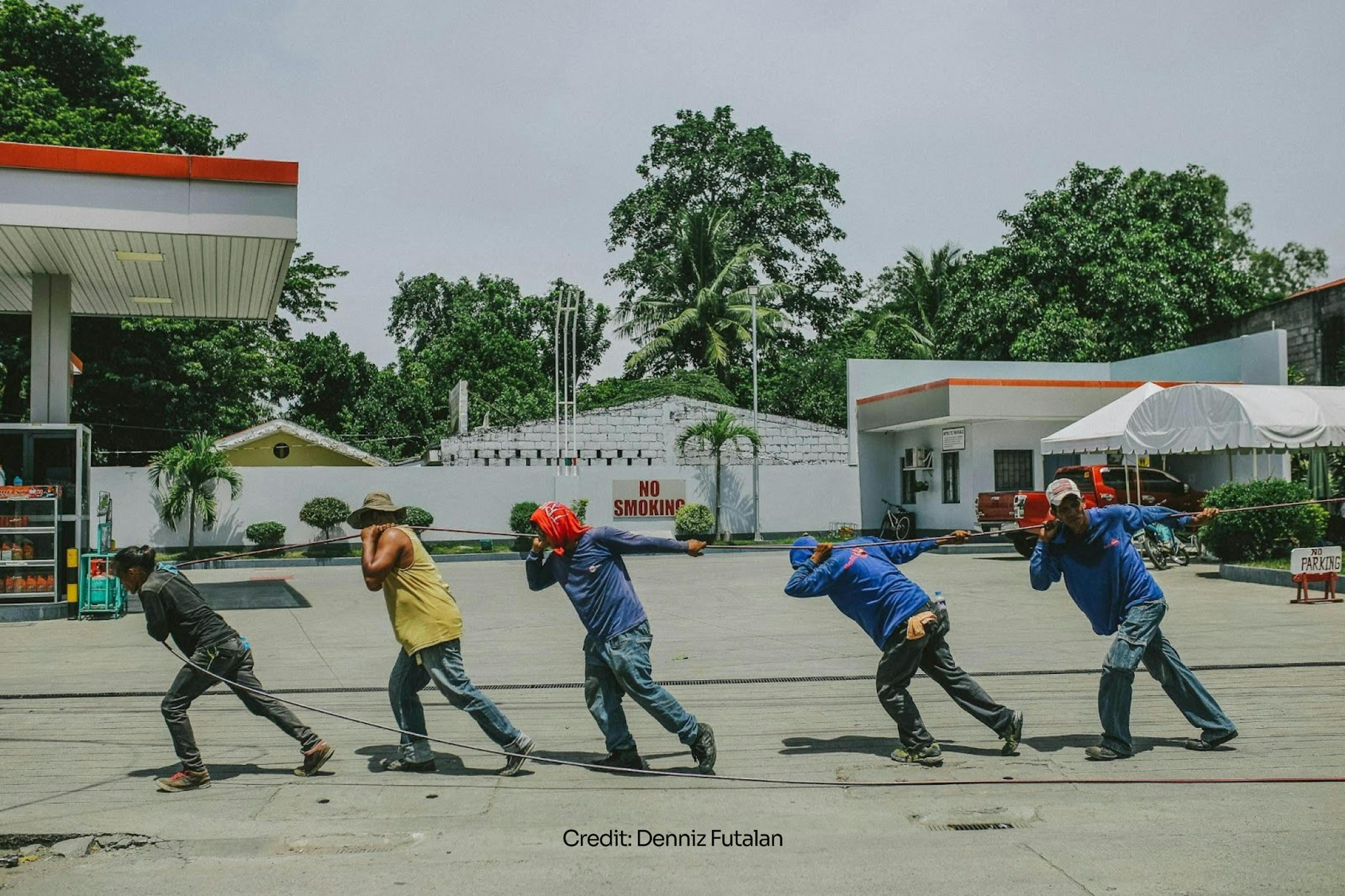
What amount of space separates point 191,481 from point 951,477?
63.2 feet

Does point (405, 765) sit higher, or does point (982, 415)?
point (982, 415)

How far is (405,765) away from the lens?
662 cm

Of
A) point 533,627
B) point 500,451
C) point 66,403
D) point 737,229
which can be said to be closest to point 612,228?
point 737,229

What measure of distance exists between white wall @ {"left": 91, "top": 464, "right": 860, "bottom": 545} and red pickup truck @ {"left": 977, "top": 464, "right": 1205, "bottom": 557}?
29.1 ft

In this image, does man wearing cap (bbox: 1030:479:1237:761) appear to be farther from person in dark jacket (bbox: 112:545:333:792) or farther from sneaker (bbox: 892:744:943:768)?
person in dark jacket (bbox: 112:545:333:792)

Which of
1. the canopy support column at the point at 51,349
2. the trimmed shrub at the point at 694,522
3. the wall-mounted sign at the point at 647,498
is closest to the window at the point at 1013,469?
the trimmed shrub at the point at 694,522

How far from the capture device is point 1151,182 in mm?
37031

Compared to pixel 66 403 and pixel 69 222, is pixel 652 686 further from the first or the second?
pixel 66 403

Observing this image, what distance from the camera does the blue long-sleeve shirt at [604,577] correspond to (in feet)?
21.3

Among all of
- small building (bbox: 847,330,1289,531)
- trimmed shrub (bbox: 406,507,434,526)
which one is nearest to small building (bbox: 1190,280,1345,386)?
small building (bbox: 847,330,1289,531)

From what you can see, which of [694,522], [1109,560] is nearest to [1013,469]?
[694,522]

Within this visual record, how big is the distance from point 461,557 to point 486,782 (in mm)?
21612

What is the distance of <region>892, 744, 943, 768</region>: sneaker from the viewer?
256 inches

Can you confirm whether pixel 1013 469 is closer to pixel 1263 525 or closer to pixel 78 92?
pixel 1263 525
